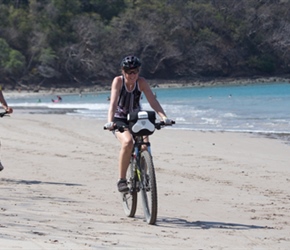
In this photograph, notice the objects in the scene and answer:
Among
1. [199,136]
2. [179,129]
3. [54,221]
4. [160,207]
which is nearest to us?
[54,221]

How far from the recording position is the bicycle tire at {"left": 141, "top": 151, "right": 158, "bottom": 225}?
7.02m

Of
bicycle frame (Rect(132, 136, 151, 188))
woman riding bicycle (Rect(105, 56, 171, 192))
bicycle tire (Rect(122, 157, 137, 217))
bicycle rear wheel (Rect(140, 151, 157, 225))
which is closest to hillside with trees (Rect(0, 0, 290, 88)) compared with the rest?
bicycle tire (Rect(122, 157, 137, 217))

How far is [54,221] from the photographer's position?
695cm

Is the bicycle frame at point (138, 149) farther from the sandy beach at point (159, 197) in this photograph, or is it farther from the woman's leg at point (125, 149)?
the sandy beach at point (159, 197)

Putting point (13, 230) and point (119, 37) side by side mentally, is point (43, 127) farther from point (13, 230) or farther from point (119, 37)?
point (119, 37)

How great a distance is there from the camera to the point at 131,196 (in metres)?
7.71

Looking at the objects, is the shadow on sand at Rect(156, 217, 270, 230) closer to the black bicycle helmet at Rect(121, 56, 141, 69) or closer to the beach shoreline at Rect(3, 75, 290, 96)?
the black bicycle helmet at Rect(121, 56, 141, 69)

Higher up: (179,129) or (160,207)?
(179,129)

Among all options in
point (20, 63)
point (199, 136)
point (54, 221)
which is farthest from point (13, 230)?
point (20, 63)

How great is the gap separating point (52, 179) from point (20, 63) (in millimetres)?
64989

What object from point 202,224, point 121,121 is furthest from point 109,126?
point 202,224

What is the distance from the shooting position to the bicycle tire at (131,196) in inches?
297

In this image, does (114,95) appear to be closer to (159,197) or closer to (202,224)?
(202,224)

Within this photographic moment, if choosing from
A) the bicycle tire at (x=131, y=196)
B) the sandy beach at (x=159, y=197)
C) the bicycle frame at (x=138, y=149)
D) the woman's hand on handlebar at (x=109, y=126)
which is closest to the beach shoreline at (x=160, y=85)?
the sandy beach at (x=159, y=197)
